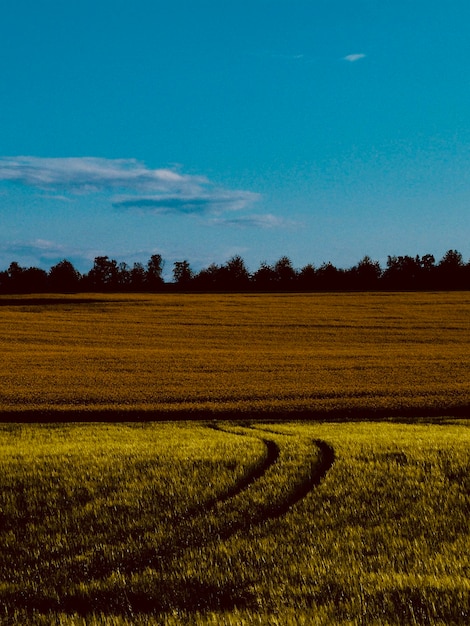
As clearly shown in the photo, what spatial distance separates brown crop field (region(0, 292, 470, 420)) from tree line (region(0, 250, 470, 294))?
162 ft

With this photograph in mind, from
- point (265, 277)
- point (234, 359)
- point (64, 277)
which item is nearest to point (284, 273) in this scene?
point (265, 277)

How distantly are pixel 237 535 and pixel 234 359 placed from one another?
95.9 feet

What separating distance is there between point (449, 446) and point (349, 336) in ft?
116

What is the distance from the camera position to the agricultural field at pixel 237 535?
5.70 meters

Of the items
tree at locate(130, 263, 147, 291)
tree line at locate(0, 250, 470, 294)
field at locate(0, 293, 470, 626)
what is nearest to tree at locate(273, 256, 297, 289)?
tree line at locate(0, 250, 470, 294)

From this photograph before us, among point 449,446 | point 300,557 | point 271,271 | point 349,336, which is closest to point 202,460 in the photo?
point 300,557

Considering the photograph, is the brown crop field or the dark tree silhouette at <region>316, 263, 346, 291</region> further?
the dark tree silhouette at <region>316, 263, 346, 291</region>

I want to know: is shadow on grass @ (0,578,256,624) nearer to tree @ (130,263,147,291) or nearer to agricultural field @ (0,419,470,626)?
agricultural field @ (0,419,470,626)

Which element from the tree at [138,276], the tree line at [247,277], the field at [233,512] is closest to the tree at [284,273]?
the tree line at [247,277]

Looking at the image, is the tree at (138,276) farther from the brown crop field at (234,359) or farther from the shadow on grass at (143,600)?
the shadow on grass at (143,600)

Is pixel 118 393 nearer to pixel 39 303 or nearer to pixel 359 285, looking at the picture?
pixel 39 303

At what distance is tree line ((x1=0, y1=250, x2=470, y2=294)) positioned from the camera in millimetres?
118562

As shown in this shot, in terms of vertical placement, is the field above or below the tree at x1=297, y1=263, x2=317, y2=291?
below

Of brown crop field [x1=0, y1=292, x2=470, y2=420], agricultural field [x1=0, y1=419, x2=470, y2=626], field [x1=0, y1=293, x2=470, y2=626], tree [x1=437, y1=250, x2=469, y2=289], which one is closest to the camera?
agricultural field [x1=0, y1=419, x2=470, y2=626]
